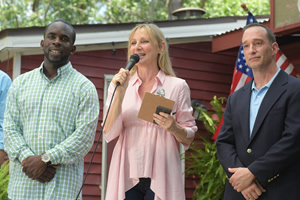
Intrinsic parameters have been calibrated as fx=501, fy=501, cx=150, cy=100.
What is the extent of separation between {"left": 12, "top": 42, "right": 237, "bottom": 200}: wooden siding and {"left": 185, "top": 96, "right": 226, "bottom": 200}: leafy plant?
305mm

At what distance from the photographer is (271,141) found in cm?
329

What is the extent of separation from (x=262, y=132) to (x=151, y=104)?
2.56ft

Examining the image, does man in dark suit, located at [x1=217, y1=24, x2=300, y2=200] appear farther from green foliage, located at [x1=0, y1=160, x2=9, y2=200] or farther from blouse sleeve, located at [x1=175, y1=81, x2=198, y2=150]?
green foliage, located at [x1=0, y1=160, x2=9, y2=200]

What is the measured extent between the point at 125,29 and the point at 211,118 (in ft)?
6.73

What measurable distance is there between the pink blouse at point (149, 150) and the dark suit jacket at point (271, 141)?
0.36m

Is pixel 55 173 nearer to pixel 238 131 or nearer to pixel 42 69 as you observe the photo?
pixel 42 69

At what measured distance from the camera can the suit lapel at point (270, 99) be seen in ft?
10.9

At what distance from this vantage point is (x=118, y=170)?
3648 mm

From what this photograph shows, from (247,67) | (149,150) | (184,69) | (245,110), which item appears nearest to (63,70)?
(149,150)

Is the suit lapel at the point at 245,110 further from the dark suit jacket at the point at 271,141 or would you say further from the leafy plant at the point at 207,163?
the leafy plant at the point at 207,163

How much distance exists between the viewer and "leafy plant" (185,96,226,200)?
777cm

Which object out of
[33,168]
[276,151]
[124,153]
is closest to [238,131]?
[276,151]

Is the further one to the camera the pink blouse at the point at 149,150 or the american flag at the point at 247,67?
the american flag at the point at 247,67

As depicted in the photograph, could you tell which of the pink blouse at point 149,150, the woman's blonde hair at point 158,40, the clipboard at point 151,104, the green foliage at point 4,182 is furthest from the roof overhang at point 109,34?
the clipboard at point 151,104
